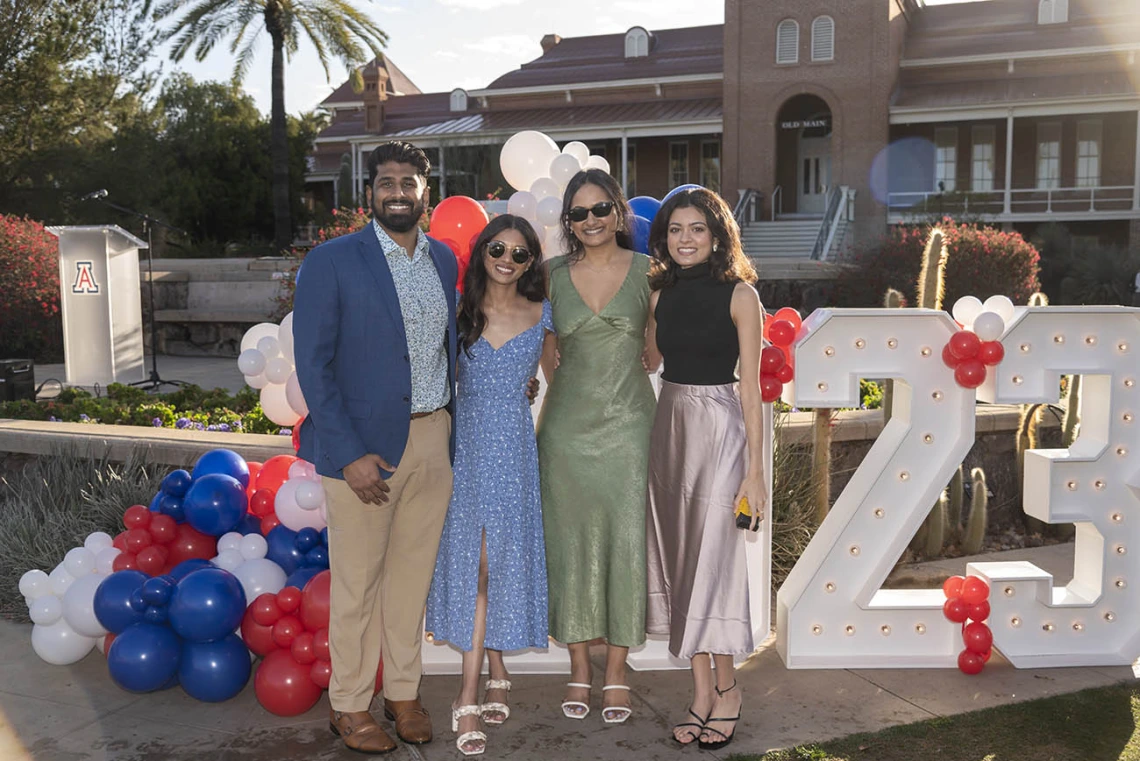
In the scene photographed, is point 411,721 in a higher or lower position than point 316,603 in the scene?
lower

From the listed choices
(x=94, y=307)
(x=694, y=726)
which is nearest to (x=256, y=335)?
(x=694, y=726)

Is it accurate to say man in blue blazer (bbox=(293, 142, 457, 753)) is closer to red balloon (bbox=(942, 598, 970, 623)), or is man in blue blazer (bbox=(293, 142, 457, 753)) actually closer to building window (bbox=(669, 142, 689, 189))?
red balloon (bbox=(942, 598, 970, 623))

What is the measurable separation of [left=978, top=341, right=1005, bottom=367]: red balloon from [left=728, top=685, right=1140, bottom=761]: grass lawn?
1391 mm

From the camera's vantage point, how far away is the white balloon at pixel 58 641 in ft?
13.8

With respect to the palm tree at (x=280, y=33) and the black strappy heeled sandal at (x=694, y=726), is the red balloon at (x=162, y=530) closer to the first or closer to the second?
the black strappy heeled sandal at (x=694, y=726)

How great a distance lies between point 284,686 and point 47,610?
127cm

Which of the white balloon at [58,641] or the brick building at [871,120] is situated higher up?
the brick building at [871,120]

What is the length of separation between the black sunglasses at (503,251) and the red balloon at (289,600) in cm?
157

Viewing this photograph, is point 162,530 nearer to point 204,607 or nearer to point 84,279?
point 204,607

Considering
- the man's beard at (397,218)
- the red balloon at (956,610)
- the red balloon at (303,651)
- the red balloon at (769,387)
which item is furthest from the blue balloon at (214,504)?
the red balloon at (956,610)

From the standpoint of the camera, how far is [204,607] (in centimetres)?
380

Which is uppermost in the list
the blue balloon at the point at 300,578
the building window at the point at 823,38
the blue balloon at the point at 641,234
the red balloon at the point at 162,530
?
the building window at the point at 823,38

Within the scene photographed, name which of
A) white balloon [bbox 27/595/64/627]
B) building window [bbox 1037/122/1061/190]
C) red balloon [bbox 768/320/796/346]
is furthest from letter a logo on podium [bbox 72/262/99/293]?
building window [bbox 1037/122/1061/190]

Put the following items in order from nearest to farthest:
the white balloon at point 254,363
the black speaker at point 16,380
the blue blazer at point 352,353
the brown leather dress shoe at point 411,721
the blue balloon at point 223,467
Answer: the blue blazer at point 352,353, the brown leather dress shoe at point 411,721, the white balloon at point 254,363, the blue balloon at point 223,467, the black speaker at point 16,380
